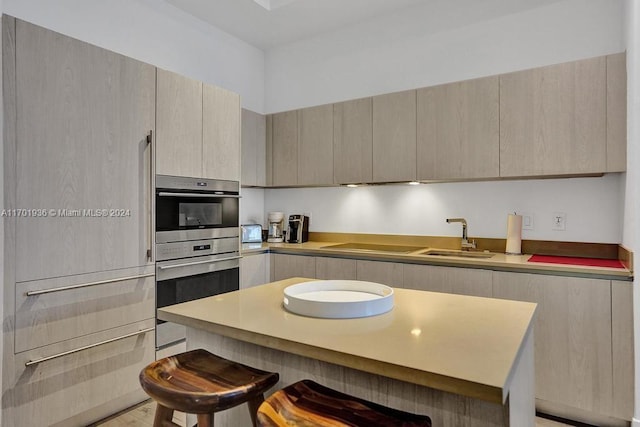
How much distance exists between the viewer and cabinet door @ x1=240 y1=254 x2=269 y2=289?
10.5 feet

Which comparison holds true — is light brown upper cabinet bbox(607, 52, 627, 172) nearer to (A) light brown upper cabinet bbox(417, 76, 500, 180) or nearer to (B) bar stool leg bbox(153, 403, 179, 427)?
(A) light brown upper cabinet bbox(417, 76, 500, 180)

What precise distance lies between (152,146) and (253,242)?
1483 mm

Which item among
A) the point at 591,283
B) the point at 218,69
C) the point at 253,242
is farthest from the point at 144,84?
the point at 591,283

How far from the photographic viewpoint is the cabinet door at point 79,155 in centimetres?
187

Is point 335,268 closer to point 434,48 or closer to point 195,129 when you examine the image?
point 195,129

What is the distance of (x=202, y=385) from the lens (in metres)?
1.19

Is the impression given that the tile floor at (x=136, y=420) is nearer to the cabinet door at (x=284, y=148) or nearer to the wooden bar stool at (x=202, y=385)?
the wooden bar stool at (x=202, y=385)

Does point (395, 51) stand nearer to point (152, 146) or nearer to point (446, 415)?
point (152, 146)

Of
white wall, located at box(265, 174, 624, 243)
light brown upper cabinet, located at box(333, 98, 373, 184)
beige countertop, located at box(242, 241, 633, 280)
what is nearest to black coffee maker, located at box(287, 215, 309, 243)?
white wall, located at box(265, 174, 624, 243)

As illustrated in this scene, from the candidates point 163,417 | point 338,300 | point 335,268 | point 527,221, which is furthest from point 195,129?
point 527,221

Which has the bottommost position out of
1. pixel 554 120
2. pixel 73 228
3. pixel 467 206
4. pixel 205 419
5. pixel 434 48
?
pixel 205 419

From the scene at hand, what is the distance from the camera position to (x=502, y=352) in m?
0.99

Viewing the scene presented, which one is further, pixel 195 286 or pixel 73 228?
pixel 195 286

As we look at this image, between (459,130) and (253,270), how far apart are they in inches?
75.8
